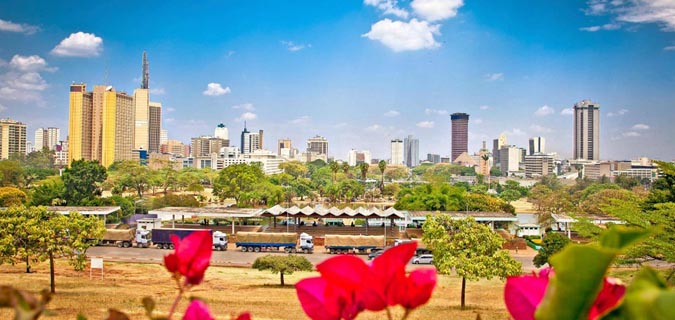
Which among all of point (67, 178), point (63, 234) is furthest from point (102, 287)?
point (67, 178)

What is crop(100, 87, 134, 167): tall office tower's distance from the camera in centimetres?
9619

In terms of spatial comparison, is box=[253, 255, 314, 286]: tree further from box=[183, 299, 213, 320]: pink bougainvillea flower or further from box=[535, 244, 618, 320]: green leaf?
box=[535, 244, 618, 320]: green leaf

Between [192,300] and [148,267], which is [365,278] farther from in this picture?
[148,267]

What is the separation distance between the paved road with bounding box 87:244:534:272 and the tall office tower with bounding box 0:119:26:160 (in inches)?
4015

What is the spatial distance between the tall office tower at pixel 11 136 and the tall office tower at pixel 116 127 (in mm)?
24436

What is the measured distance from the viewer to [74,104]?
302 feet

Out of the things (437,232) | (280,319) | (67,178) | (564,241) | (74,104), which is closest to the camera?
(280,319)

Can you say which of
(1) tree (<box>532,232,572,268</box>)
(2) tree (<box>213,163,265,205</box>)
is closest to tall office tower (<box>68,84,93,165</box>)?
(2) tree (<box>213,163,265,205</box>)

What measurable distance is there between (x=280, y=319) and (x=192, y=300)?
13.0 m

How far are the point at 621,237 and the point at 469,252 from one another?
16292 millimetres

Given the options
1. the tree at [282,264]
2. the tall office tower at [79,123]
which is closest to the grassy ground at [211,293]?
the tree at [282,264]

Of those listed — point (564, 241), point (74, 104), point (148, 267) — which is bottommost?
point (148, 267)

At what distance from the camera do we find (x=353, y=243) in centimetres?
2698

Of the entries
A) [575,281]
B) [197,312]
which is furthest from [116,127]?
[575,281]
